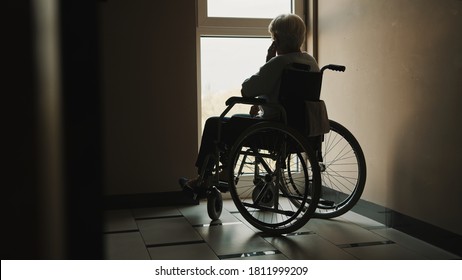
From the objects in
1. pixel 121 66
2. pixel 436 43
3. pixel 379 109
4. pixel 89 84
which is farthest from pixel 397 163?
pixel 89 84

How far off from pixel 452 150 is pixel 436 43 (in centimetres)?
44

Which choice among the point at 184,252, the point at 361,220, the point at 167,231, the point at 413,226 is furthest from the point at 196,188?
the point at 413,226

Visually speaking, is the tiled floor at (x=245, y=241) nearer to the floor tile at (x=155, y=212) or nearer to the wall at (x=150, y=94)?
the floor tile at (x=155, y=212)

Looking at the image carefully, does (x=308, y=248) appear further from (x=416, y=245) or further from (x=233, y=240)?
(x=416, y=245)

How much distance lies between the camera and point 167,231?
8.04 ft

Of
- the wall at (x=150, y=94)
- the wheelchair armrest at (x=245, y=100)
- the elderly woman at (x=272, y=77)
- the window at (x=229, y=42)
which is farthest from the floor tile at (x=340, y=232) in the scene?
the window at (x=229, y=42)

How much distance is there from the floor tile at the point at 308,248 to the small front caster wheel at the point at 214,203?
427mm

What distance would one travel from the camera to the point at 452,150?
2.01 metres

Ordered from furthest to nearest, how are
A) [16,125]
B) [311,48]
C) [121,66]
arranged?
[311,48] < [121,66] < [16,125]

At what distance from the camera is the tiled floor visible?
2043 mm

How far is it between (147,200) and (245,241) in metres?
0.97

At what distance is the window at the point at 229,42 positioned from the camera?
319 centimetres

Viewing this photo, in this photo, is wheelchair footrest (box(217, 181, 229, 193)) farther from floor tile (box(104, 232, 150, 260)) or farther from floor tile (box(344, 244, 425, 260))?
floor tile (box(344, 244, 425, 260))

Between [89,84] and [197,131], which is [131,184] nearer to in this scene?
[197,131]
